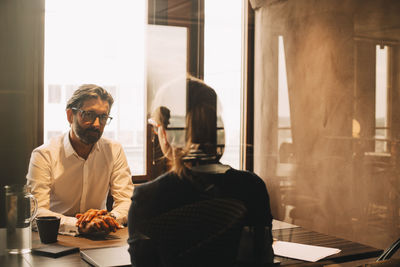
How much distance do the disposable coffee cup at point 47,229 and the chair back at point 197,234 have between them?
1.68ft

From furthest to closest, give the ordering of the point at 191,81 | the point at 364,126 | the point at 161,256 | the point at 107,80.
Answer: the point at 107,80 < the point at 364,126 < the point at 191,81 < the point at 161,256

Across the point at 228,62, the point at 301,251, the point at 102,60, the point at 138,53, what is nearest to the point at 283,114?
the point at 228,62

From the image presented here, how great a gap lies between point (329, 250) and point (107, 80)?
1922mm

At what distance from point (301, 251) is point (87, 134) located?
140 centimetres

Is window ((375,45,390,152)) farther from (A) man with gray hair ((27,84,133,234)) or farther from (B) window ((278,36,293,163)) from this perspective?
(A) man with gray hair ((27,84,133,234))

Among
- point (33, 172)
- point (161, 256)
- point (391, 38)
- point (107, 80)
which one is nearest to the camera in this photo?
point (161, 256)

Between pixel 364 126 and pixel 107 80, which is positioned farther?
pixel 107 80

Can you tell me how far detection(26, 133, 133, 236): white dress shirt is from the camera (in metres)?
2.08

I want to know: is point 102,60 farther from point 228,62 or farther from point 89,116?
point 228,62

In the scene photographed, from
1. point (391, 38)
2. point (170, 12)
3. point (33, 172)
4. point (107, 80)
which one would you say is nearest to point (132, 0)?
point (170, 12)

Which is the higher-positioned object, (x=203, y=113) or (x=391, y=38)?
(x=391, y=38)

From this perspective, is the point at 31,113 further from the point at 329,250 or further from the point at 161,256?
the point at 329,250

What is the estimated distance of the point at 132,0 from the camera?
295cm

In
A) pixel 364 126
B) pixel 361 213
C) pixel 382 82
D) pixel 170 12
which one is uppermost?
pixel 170 12
